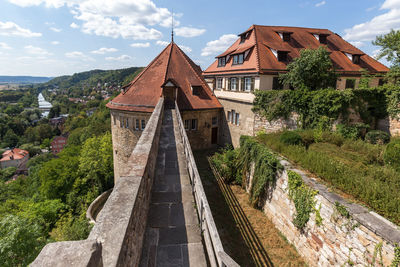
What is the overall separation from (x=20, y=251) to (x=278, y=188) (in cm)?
1453

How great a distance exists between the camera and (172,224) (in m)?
4.02

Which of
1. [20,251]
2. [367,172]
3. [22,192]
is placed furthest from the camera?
[22,192]

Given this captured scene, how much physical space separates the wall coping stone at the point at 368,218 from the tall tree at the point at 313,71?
10259mm

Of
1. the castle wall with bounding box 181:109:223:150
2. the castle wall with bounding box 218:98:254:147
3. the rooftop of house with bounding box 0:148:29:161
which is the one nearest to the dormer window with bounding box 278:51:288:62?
the castle wall with bounding box 218:98:254:147

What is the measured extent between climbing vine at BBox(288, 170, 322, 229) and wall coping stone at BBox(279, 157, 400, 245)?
489 millimetres

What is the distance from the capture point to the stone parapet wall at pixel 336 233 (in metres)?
5.89

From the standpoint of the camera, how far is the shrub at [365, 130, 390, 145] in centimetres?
Answer: 1393

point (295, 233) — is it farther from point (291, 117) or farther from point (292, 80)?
point (292, 80)

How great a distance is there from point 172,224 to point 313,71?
15896 mm

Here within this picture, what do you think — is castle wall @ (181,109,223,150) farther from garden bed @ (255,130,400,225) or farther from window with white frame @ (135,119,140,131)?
garden bed @ (255,130,400,225)

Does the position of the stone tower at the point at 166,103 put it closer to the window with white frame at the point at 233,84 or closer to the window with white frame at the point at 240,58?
the window with white frame at the point at 233,84

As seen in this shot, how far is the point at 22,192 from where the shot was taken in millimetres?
37781

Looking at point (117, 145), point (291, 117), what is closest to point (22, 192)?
point (117, 145)

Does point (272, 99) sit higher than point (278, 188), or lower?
higher
